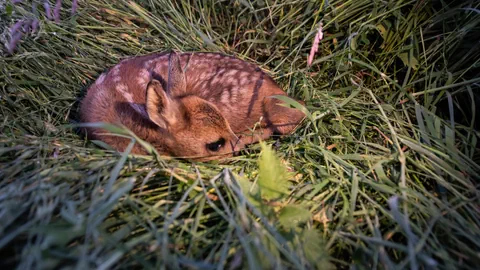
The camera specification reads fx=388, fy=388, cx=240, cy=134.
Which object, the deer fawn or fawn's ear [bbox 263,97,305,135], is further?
fawn's ear [bbox 263,97,305,135]

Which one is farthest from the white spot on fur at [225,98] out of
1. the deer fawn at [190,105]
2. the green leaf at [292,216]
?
the green leaf at [292,216]

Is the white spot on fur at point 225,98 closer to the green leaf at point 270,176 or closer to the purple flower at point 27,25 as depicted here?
the green leaf at point 270,176

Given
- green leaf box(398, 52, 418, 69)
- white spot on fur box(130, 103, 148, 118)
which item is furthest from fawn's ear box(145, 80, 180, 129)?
green leaf box(398, 52, 418, 69)

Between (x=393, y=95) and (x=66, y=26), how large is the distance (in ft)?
8.93

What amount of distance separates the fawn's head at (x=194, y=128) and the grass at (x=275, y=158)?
15 centimetres

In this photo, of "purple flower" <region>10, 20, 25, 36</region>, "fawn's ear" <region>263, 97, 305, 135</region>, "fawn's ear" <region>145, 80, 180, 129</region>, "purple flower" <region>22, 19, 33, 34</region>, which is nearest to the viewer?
"fawn's ear" <region>145, 80, 180, 129</region>

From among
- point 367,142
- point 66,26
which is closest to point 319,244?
point 367,142

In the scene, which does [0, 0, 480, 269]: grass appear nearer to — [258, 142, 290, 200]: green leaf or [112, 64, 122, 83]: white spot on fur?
[258, 142, 290, 200]: green leaf

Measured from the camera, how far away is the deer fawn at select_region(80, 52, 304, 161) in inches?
99.5

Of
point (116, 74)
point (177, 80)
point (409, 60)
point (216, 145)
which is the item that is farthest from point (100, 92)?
point (409, 60)

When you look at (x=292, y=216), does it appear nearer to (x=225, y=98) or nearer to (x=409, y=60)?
(x=225, y=98)

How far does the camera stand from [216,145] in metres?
2.58

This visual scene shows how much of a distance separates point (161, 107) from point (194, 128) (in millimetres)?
255

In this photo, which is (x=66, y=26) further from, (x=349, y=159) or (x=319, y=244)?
(x=319, y=244)
